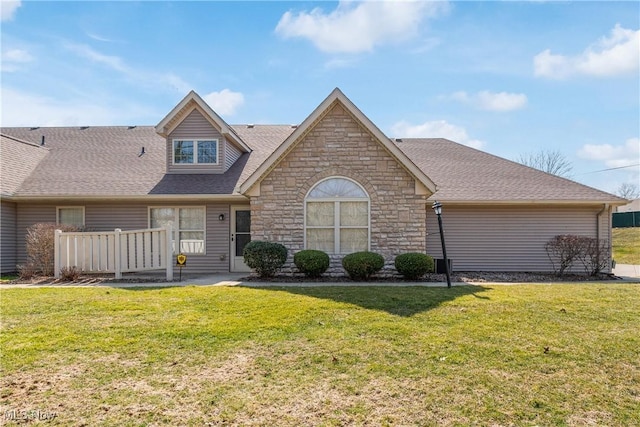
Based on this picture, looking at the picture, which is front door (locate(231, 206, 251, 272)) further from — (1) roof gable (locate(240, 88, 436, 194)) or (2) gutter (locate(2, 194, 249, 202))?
(1) roof gable (locate(240, 88, 436, 194))

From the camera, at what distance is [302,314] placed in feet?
22.2

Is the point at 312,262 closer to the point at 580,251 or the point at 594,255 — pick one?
the point at 580,251

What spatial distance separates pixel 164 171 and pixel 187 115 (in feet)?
7.51

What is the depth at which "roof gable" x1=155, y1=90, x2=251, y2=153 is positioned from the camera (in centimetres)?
1448

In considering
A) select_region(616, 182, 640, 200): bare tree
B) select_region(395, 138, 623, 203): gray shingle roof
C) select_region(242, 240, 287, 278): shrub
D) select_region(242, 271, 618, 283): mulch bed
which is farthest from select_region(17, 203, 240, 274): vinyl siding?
select_region(616, 182, 640, 200): bare tree

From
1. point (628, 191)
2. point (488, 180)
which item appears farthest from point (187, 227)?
point (628, 191)

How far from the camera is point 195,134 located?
1491 cm

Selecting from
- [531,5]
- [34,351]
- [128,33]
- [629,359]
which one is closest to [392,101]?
[531,5]

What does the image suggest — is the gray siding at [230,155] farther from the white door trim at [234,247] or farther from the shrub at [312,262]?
the shrub at [312,262]

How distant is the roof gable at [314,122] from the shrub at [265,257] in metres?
1.78

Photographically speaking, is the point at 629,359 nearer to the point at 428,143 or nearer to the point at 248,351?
the point at 248,351

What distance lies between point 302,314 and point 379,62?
28.7 feet

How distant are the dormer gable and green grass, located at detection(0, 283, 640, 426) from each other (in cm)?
786

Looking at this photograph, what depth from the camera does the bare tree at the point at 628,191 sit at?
51.3 metres
